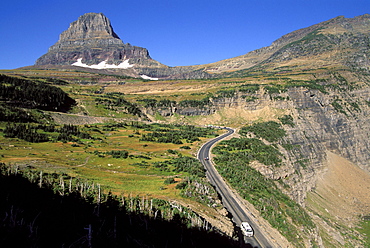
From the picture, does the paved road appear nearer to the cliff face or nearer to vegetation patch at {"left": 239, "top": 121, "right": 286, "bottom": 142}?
the cliff face

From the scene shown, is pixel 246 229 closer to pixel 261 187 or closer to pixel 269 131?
pixel 261 187

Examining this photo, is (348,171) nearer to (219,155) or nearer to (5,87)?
(219,155)

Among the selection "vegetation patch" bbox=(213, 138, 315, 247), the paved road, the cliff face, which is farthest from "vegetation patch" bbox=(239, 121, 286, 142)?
the paved road

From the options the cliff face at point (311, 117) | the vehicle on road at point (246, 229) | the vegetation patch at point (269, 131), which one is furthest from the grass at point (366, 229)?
the vehicle on road at point (246, 229)

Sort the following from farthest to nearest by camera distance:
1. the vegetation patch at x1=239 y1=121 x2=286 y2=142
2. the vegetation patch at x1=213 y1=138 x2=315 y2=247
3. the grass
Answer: the vegetation patch at x1=239 y1=121 x2=286 y2=142 < the grass < the vegetation patch at x1=213 y1=138 x2=315 y2=247

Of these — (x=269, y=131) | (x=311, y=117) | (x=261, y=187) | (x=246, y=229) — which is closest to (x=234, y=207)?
(x=246, y=229)

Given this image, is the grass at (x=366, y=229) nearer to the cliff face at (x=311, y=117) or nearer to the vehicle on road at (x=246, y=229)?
the cliff face at (x=311, y=117)

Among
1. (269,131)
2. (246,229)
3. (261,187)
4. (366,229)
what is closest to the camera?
(246,229)

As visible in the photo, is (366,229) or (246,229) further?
(366,229)

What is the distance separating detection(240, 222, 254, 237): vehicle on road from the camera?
29209 millimetres

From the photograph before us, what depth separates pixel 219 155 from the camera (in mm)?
62781

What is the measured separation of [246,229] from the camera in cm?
2959

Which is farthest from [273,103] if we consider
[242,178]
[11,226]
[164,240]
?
[11,226]

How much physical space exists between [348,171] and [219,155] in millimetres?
60536
